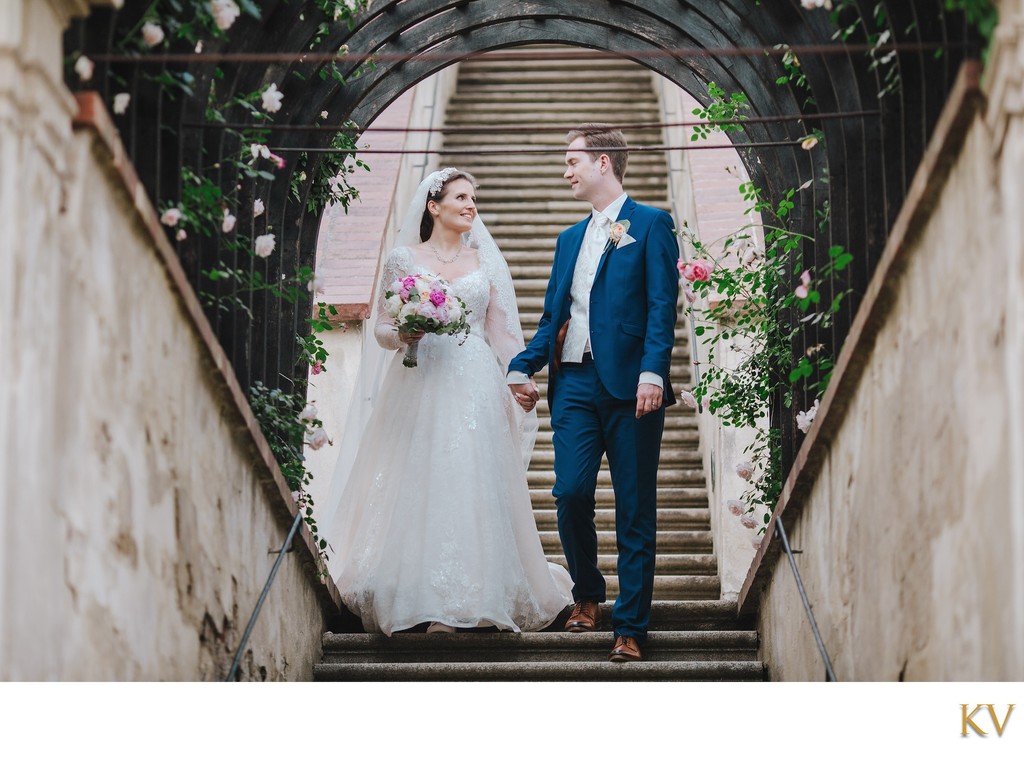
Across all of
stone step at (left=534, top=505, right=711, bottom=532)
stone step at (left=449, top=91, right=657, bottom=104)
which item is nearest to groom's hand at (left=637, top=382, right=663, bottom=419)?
stone step at (left=534, top=505, right=711, bottom=532)

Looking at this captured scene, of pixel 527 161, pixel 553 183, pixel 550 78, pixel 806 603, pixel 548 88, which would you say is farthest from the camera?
pixel 550 78

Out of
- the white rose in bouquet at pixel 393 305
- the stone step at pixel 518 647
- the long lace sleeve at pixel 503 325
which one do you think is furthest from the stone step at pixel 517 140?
the stone step at pixel 518 647

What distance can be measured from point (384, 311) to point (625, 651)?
1.85m

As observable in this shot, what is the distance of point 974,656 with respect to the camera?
12.0ft

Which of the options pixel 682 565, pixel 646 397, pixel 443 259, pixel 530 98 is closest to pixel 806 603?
pixel 646 397

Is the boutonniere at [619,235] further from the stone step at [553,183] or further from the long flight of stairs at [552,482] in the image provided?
the stone step at [553,183]

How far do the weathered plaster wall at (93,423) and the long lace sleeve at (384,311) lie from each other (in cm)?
202

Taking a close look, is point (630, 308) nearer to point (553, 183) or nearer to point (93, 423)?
point (93, 423)

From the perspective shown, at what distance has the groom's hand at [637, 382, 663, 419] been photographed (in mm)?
6395

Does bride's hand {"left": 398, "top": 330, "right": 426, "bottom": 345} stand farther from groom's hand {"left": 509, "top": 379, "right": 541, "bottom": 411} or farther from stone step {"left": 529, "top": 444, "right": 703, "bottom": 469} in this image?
stone step {"left": 529, "top": 444, "right": 703, "bottom": 469}

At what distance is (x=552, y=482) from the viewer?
1017cm

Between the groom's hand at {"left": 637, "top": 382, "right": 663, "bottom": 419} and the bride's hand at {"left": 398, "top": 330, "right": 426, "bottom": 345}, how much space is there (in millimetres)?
1052
